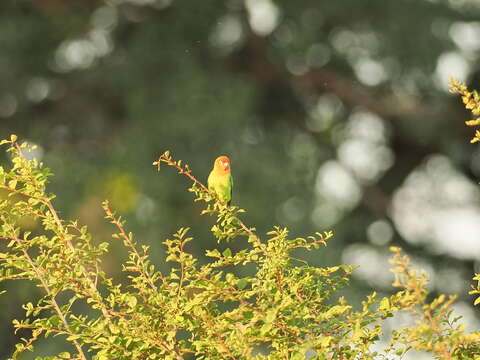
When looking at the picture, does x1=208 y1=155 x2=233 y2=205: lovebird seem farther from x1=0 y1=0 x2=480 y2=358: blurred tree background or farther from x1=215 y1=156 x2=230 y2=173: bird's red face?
x1=0 y1=0 x2=480 y2=358: blurred tree background

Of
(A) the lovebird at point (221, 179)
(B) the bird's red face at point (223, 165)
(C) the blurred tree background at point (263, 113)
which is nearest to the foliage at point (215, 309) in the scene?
(A) the lovebird at point (221, 179)

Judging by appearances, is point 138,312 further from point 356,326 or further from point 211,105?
point 211,105

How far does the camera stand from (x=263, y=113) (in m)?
9.66

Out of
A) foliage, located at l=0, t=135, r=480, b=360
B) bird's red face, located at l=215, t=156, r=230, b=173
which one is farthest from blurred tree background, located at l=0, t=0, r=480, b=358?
foliage, located at l=0, t=135, r=480, b=360

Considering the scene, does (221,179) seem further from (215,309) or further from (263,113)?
(263,113)

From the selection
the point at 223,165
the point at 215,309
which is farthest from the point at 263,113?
the point at 215,309

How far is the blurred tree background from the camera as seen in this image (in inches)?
316

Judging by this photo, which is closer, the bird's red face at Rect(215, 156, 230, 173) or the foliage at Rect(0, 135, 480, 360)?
the foliage at Rect(0, 135, 480, 360)

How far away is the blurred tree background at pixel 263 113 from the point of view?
8.04m

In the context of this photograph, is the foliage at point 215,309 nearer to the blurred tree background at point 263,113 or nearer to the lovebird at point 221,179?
the lovebird at point 221,179

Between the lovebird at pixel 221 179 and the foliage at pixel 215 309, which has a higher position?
the lovebird at pixel 221 179

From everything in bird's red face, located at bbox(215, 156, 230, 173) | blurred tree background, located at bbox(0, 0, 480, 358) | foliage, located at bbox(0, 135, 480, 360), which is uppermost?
blurred tree background, located at bbox(0, 0, 480, 358)

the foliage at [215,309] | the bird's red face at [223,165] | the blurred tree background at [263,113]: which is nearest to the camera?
the foliage at [215,309]

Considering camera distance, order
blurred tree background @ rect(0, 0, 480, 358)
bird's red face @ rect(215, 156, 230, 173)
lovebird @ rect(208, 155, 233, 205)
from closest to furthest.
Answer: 1. lovebird @ rect(208, 155, 233, 205)
2. bird's red face @ rect(215, 156, 230, 173)
3. blurred tree background @ rect(0, 0, 480, 358)
